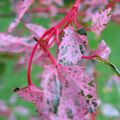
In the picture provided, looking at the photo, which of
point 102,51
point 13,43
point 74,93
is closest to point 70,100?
point 74,93

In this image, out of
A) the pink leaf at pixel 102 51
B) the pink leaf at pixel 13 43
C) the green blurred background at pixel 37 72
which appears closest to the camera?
the pink leaf at pixel 102 51

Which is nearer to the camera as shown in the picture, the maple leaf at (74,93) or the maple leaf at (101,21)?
the maple leaf at (74,93)

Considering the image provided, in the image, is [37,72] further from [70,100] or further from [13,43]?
[70,100]

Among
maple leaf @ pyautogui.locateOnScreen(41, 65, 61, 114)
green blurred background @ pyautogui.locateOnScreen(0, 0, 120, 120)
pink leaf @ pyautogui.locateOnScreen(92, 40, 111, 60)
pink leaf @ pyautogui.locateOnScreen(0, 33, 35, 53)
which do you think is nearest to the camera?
maple leaf @ pyautogui.locateOnScreen(41, 65, 61, 114)

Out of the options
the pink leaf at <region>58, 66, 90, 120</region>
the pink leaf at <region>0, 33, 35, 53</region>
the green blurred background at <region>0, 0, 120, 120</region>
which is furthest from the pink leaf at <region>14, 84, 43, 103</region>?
the green blurred background at <region>0, 0, 120, 120</region>

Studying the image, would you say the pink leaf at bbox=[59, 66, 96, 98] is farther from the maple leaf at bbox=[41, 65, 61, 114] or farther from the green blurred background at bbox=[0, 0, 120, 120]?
the green blurred background at bbox=[0, 0, 120, 120]

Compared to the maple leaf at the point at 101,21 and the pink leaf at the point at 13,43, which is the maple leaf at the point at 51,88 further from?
the pink leaf at the point at 13,43

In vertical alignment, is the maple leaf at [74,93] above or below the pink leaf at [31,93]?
below

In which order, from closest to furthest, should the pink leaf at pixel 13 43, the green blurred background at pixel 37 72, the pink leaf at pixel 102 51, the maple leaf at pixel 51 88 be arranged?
the maple leaf at pixel 51 88 < the pink leaf at pixel 102 51 < the pink leaf at pixel 13 43 < the green blurred background at pixel 37 72

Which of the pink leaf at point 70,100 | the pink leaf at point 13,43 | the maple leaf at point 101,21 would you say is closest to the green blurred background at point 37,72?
the pink leaf at point 13,43
